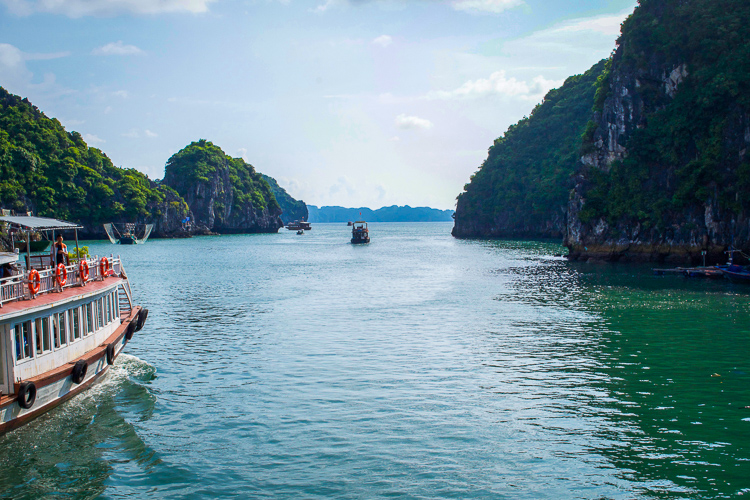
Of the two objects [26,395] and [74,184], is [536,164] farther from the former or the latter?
[26,395]

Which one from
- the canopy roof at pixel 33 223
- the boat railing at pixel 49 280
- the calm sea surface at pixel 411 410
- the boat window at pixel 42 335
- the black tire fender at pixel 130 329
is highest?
the canopy roof at pixel 33 223

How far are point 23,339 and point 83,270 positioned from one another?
165 inches

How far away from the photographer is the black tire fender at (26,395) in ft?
48.8

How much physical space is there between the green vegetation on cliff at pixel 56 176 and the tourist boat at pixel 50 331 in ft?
364

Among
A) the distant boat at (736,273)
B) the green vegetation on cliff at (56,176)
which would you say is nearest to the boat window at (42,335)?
the distant boat at (736,273)

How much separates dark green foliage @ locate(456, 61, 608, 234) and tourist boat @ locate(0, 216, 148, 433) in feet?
363

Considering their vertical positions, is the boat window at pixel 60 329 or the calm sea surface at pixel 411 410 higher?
the boat window at pixel 60 329

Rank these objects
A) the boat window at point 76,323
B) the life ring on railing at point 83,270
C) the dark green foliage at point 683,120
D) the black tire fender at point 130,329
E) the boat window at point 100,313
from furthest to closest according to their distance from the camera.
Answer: the dark green foliage at point 683,120, the black tire fender at point 130,329, the boat window at point 100,313, the life ring on railing at point 83,270, the boat window at point 76,323

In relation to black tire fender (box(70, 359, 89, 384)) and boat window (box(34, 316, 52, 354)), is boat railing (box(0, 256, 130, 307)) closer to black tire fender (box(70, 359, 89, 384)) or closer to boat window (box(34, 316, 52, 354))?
boat window (box(34, 316, 52, 354))

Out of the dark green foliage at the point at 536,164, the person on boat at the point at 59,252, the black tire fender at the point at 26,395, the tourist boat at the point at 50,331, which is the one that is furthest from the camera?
the dark green foliage at the point at 536,164

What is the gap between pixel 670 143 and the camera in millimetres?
64688

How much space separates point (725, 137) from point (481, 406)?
53.4 metres

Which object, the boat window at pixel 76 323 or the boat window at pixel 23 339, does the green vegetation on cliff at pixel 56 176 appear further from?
the boat window at pixel 23 339

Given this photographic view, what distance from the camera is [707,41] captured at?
2318 inches
